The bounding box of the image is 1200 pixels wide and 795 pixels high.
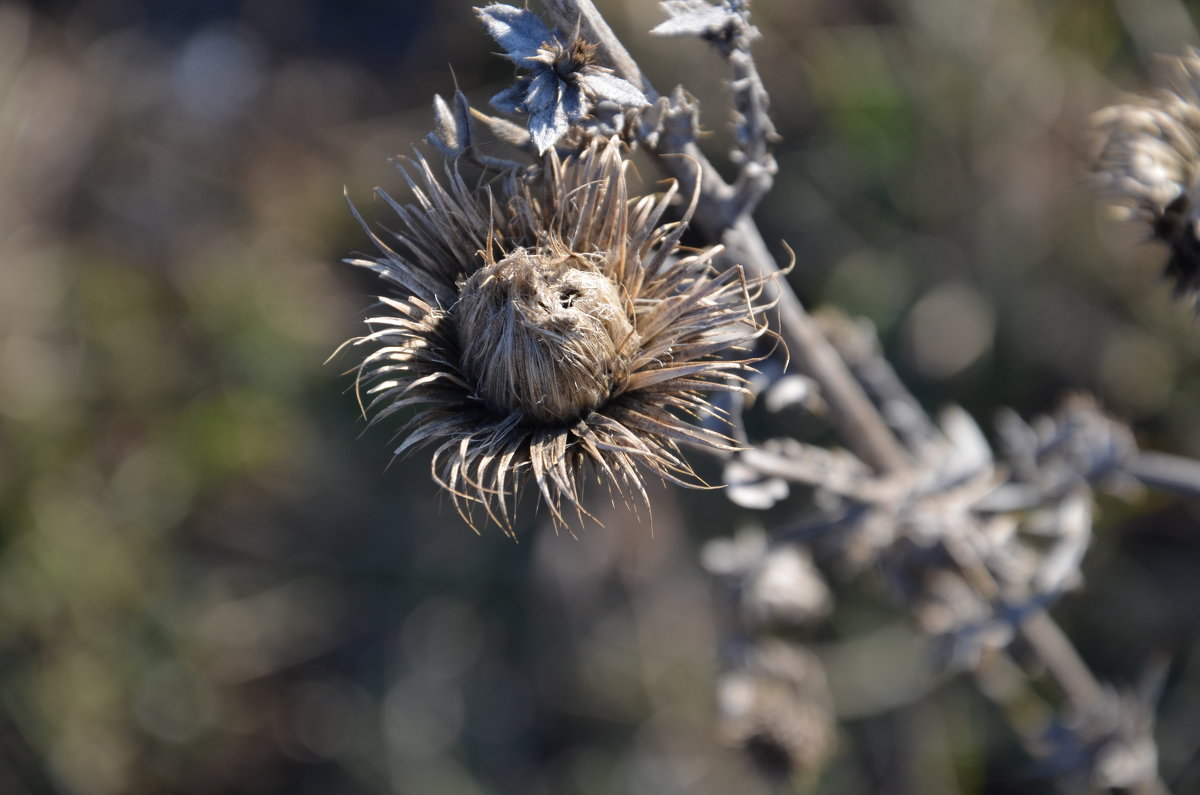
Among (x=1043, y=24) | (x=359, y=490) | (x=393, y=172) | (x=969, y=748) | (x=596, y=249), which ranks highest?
(x=596, y=249)

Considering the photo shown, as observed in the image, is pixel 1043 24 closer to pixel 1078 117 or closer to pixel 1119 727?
pixel 1078 117

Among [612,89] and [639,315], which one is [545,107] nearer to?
[612,89]

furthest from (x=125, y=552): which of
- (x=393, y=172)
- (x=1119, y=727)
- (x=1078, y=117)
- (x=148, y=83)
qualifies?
(x=1078, y=117)

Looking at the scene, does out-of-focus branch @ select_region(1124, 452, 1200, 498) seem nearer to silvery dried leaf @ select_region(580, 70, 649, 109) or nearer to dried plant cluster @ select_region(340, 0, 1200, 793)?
dried plant cluster @ select_region(340, 0, 1200, 793)

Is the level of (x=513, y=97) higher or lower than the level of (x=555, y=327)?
higher

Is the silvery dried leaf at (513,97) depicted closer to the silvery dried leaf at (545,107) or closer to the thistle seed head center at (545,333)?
the silvery dried leaf at (545,107)

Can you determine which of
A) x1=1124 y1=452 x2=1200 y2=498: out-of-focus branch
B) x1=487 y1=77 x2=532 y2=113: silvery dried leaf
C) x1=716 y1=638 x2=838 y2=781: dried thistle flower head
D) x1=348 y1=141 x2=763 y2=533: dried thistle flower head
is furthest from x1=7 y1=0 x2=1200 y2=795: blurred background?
x1=487 y1=77 x2=532 y2=113: silvery dried leaf

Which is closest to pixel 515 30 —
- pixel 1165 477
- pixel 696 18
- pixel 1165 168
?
pixel 696 18
